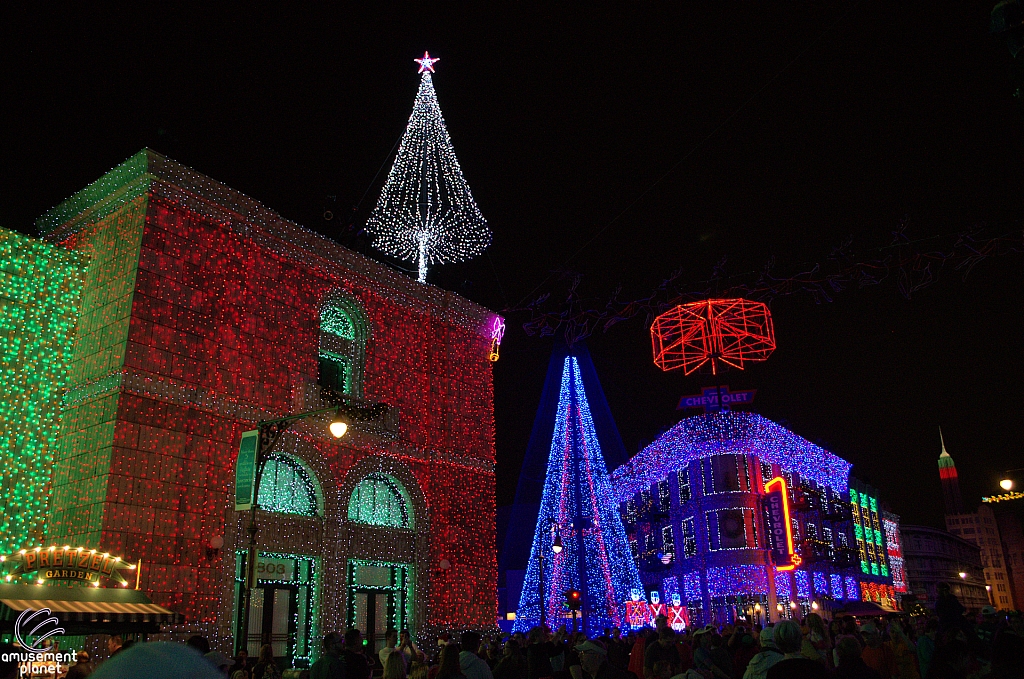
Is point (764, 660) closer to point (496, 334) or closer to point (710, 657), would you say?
point (710, 657)

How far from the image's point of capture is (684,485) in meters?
48.9

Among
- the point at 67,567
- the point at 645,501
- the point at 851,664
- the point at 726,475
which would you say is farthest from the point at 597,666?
the point at 645,501

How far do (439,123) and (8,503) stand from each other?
1470 centimetres

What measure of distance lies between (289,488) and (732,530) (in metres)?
29.7

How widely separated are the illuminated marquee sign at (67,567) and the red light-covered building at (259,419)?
1.91 feet

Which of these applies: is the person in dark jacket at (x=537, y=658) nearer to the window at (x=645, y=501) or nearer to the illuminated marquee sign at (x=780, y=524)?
the illuminated marquee sign at (x=780, y=524)

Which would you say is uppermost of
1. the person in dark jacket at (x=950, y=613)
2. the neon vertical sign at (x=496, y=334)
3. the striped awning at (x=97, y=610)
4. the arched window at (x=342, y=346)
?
the neon vertical sign at (x=496, y=334)

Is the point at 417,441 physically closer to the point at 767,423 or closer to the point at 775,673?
the point at 775,673

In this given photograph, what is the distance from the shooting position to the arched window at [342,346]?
2361cm

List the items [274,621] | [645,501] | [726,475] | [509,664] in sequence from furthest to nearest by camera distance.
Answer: [645,501], [726,475], [274,621], [509,664]

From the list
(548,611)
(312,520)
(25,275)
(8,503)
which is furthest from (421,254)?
(548,611)

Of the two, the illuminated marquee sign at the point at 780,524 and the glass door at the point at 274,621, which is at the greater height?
the illuminated marquee sign at the point at 780,524

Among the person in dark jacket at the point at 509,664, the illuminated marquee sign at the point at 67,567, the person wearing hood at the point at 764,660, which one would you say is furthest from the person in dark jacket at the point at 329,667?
the illuminated marquee sign at the point at 67,567

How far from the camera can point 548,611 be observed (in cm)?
3450
